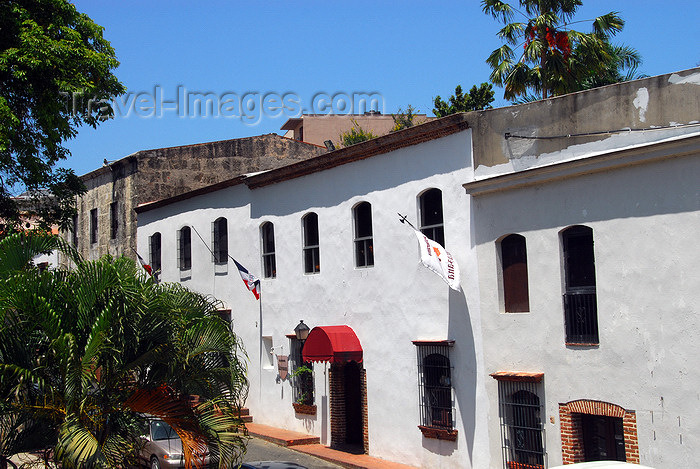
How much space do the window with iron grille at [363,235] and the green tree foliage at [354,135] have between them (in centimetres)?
2388

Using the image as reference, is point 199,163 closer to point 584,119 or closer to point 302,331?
point 302,331

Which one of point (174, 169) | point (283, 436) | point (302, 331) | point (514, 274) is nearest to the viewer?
point (514, 274)

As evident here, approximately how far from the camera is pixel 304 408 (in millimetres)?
20016

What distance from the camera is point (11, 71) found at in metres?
17.4

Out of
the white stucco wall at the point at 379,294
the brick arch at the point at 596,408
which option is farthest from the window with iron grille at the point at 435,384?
the brick arch at the point at 596,408

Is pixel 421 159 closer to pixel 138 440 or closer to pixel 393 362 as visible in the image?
pixel 393 362

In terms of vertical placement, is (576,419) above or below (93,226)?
below

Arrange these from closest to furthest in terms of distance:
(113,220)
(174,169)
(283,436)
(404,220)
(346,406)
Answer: (404,220), (346,406), (283,436), (174,169), (113,220)

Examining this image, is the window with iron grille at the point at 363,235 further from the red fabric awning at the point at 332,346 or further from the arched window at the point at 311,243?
the arched window at the point at 311,243

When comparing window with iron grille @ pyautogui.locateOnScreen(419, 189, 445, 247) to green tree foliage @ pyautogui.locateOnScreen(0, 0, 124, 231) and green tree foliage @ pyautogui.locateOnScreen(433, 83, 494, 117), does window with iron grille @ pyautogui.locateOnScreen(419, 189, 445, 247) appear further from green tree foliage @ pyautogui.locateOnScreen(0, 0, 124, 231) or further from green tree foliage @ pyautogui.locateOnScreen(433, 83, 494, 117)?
green tree foliage @ pyautogui.locateOnScreen(433, 83, 494, 117)

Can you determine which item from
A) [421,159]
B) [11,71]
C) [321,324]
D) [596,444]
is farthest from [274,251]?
[596,444]

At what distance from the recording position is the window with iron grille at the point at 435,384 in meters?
15.4

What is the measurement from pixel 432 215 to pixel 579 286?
397cm

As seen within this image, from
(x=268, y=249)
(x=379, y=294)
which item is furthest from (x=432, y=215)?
(x=268, y=249)
